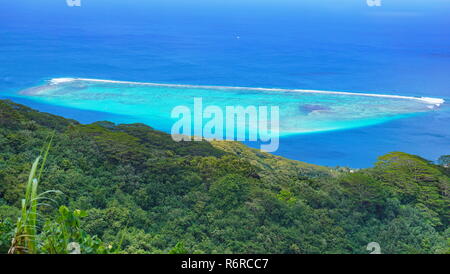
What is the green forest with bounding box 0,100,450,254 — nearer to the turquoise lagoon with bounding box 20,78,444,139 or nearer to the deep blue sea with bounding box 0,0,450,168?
the deep blue sea with bounding box 0,0,450,168

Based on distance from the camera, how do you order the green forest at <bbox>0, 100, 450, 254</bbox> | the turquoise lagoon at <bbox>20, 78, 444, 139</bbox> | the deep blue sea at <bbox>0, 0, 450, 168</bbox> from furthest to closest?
the turquoise lagoon at <bbox>20, 78, 444, 139</bbox> < the deep blue sea at <bbox>0, 0, 450, 168</bbox> < the green forest at <bbox>0, 100, 450, 254</bbox>

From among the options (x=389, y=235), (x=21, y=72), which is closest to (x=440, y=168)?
(x=389, y=235)

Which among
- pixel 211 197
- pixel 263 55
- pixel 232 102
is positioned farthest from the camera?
pixel 263 55

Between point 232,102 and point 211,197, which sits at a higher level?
point 232,102

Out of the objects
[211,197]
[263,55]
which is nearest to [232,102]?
[263,55]

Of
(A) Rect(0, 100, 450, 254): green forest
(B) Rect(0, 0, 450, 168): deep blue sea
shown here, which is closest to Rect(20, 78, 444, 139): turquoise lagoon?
(B) Rect(0, 0, 450, 168): deep blue sea

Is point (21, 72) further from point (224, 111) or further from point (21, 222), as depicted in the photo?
point (21, 222)

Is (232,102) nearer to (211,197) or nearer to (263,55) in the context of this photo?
(263,55)
